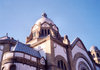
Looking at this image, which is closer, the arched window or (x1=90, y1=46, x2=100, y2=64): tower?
the arched window

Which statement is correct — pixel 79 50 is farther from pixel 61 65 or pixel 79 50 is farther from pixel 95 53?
pixel 95 53

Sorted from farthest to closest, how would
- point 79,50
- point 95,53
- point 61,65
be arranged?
point 95,53 → point 79,50 → point 61,65

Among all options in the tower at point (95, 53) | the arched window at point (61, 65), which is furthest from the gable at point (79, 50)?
the tower at point (95, 53)

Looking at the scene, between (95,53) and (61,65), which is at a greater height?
(95,53)

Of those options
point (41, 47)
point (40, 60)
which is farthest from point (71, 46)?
point (40, 60)

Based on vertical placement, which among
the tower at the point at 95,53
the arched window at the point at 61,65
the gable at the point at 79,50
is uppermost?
the tower at the point at 95,53

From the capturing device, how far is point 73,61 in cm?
2438

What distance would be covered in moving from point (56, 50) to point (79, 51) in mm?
8653

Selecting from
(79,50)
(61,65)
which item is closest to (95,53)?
(79,50)

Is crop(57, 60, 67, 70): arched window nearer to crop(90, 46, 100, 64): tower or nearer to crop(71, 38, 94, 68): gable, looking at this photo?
crop(71, 38, 94, 68): gable

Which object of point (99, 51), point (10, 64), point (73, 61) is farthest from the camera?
point (99, 51)

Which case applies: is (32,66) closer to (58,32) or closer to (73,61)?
(73,61)

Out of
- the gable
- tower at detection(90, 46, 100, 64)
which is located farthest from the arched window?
tower at detection(90, 46, 100, 64)

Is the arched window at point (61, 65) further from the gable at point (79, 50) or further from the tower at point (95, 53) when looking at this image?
the tower at point (95, 53)
